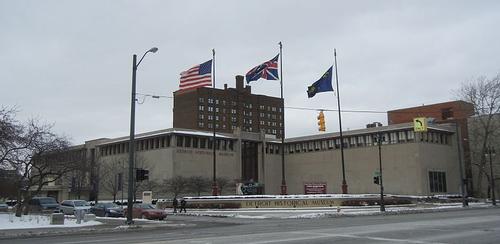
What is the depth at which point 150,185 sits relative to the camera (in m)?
84.4

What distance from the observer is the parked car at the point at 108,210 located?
4344 cm

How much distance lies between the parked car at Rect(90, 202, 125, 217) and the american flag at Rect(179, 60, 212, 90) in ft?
36.2

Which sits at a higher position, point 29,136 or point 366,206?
point 29,136

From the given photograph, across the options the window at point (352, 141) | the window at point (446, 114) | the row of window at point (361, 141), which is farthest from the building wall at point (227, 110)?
the window at point (446, 114)

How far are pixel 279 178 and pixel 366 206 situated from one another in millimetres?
51176

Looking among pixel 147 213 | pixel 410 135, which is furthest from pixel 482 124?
pixel 147 213

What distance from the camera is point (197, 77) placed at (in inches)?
1716

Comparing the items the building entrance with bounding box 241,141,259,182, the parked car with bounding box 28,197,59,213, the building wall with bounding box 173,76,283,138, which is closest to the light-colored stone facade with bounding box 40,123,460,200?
the building entrance with bounding box 241,141,259,182

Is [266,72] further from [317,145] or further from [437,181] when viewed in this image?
[317,145]

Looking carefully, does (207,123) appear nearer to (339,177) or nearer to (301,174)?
(301,174)

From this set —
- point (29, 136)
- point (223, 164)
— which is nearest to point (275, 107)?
point (223, 164)

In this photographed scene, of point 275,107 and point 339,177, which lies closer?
point 339,177

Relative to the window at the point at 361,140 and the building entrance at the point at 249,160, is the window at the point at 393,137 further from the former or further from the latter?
the building entrance at the point at 249,160

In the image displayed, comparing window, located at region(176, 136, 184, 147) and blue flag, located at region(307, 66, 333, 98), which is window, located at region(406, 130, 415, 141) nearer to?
window, located at region(176, 136, 184, 147)
